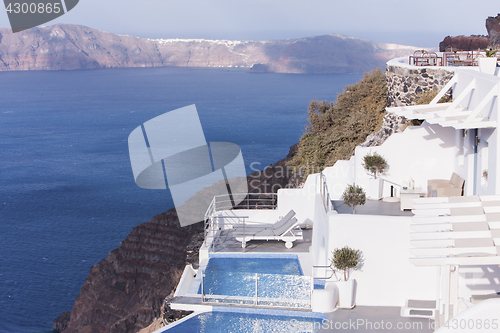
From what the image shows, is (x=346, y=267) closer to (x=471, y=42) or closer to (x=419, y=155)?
(x=419, y=155)

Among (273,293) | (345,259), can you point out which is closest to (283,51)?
(273,293)

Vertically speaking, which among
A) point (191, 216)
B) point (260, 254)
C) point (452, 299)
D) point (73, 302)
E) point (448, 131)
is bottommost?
point (73, 302)

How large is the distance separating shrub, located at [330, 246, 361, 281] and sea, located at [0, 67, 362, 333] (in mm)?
26394

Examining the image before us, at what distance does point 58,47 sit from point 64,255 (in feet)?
598

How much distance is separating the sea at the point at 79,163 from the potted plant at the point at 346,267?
86.0 ft

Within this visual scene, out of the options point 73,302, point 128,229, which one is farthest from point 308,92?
point 73,302

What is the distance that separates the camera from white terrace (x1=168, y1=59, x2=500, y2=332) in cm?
625

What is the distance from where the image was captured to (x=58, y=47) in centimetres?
19888

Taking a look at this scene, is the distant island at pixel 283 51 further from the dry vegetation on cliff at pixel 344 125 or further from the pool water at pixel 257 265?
the pool water at pixel 257 265

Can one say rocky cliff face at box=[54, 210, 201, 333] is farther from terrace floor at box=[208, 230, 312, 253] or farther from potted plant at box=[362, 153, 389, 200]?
potted plant at box=[362, 153, 389, 200]

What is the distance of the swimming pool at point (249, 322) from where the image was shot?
7562 millimetres

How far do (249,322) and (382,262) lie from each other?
2.45 meters

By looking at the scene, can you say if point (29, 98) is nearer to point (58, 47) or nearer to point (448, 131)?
point (58, 47)

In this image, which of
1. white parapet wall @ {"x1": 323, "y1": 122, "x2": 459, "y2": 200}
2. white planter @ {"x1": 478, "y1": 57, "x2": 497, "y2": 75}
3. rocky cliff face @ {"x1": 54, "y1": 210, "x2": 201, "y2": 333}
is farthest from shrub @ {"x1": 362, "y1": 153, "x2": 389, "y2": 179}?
rocky cliff face @ {"x1": 54, "y1": 210, "x2": 201, "y2": 333}
